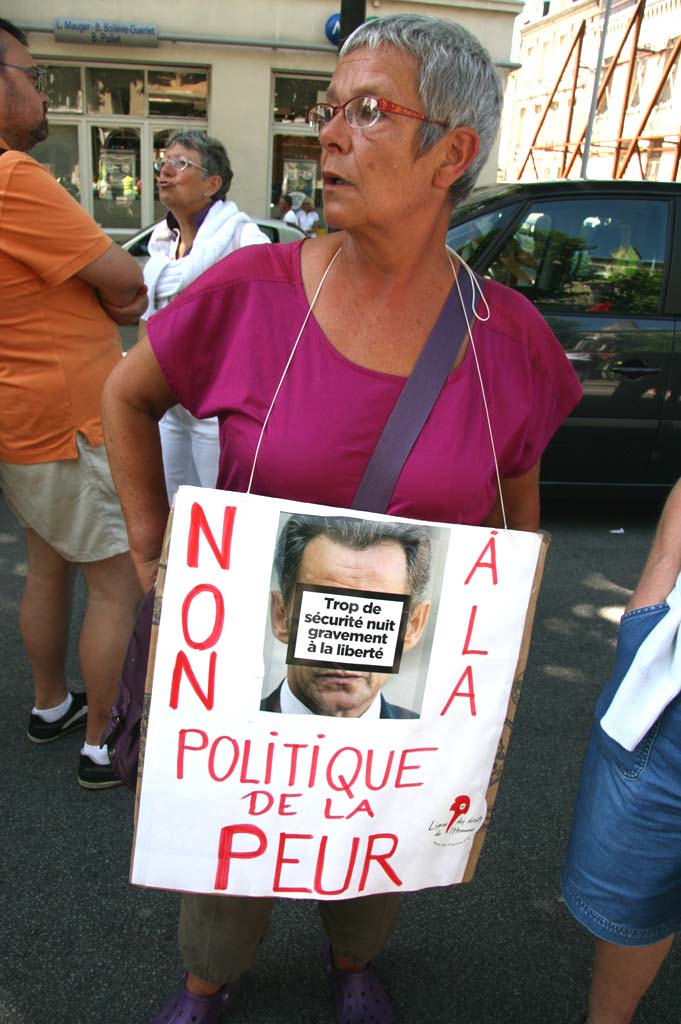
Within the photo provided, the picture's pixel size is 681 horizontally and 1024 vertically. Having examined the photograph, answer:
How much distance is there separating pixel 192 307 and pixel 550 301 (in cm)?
346

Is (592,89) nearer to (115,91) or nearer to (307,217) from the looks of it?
(307,217)

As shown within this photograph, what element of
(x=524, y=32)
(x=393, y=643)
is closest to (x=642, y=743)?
(x=393, y=643)

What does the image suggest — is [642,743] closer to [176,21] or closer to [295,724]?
[295,724]

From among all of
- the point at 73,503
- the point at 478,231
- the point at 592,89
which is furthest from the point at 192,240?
the point at 592,89

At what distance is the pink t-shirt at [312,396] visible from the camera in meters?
1.38

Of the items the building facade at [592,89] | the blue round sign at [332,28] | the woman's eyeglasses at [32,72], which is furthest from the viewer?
the building facade at [592,89]

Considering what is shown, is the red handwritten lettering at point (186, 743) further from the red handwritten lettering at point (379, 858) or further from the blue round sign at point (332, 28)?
the blue round sign at point (332, 28)

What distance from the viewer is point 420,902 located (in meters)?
2.31

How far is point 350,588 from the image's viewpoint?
1292mm

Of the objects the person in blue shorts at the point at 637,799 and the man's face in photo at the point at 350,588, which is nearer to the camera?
the man's face in photo at the point at 350,588

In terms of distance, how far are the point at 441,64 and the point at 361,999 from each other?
72.4 inches

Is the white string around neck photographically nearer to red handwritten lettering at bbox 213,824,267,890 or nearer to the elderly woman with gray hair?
the elderly woman with gray hair

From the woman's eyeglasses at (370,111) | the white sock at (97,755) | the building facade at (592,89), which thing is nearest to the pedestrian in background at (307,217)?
the building facade at (592,89)

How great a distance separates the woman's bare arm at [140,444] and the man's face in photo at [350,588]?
18.1 inches
